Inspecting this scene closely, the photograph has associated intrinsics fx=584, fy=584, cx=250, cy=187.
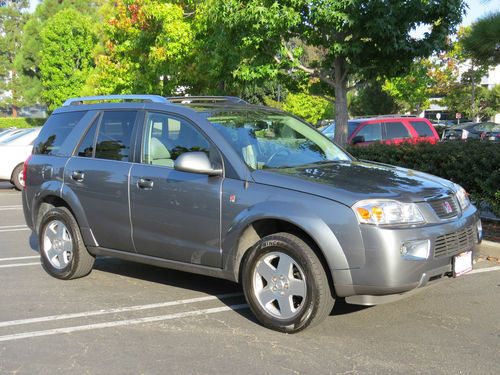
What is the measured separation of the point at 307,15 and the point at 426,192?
6820mm

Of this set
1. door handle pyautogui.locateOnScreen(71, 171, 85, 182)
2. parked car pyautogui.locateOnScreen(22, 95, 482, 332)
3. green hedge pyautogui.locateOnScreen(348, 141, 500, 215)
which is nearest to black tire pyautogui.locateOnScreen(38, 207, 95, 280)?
parked car pyautogui.locateOnScreen(22, 95, 482, 332)

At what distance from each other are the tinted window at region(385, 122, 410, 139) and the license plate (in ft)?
33.8

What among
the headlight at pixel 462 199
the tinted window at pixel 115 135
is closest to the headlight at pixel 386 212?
the headlight at pixel 462 199

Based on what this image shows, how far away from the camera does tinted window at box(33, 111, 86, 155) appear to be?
6352mm

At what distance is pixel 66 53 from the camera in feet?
146

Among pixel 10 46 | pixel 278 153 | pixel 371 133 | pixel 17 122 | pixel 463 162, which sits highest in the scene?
pixel 10 46

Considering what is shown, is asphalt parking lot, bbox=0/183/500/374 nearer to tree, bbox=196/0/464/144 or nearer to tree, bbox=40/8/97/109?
tree, bbox=196/0/464/144

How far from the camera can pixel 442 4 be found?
10203 millimetres

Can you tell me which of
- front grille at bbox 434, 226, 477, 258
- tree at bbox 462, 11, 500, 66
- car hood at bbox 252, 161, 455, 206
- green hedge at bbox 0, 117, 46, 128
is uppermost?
tree at bbox 462, 11, 500, 66

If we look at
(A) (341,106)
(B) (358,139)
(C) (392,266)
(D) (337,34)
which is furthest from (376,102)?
(C) (392,266)

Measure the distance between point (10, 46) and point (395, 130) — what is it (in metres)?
57.7

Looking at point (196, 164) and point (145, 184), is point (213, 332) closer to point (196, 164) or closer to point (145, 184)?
point (196, 164)

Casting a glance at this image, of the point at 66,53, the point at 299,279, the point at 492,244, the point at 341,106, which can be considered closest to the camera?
the point at 299,279

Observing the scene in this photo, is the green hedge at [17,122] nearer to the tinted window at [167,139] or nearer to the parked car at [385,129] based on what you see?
the parked car at [385,129]
